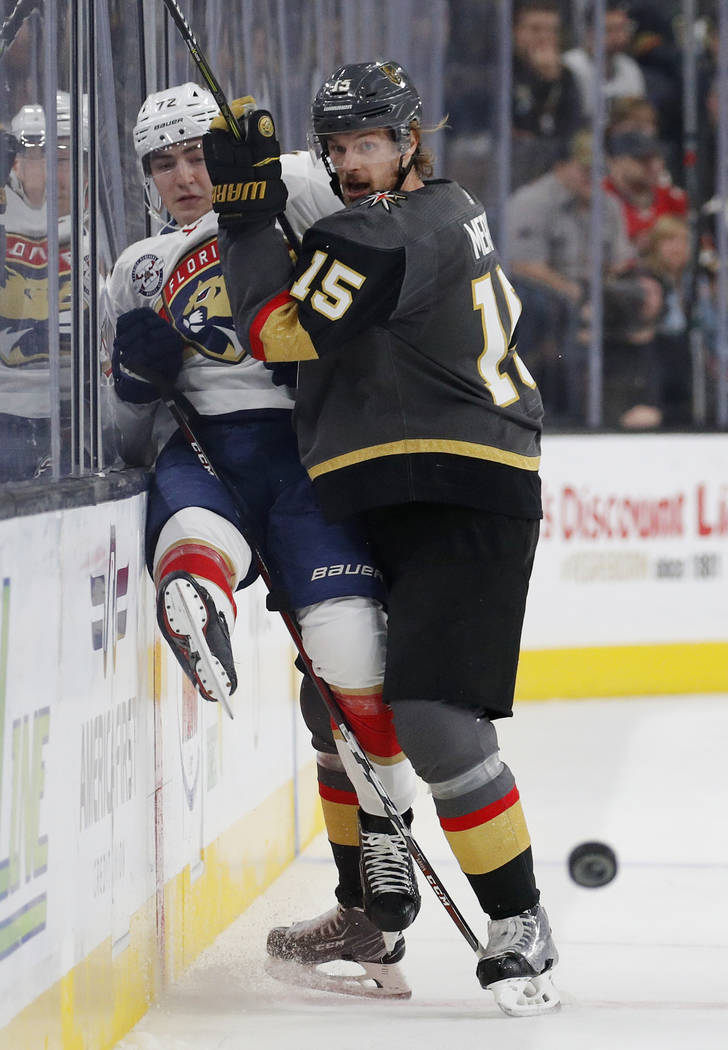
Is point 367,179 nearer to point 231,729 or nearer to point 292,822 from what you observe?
point 231,729

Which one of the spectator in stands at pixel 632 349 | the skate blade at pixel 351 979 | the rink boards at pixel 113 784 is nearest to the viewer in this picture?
the rink boards at pixel 113 784

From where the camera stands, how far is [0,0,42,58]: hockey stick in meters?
1.66

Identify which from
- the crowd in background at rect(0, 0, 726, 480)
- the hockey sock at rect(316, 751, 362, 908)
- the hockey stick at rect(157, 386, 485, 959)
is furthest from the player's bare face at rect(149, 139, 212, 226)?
the crowd in background at rect(0, 0, 726, 480)

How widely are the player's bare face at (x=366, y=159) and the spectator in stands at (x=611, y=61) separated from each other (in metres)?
3.88

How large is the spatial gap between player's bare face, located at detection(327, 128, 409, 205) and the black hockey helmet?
0.01 m

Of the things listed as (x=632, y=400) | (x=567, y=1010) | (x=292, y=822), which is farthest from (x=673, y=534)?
(x=567, y=1010)

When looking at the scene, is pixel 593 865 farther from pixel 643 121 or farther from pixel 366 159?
pixel 643 121

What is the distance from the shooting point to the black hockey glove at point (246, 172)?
1.80 metres

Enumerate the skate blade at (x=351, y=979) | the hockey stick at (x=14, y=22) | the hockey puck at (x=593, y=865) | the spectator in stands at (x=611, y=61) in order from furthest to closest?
1. the spectator in stands at (x=611, y=61)
2. the hockey puck at (x=593, y=865)
3. the skate blade at (x=351, y=979)
4. the hockey stick at (x=14, y=22)

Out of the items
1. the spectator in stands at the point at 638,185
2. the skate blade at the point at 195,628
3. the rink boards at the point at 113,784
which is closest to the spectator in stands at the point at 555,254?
the spectator in stands at the point at 638,185

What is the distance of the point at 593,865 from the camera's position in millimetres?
2668

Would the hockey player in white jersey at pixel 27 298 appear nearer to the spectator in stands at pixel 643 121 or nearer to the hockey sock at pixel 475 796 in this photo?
the hockey sock at pixel 475 796

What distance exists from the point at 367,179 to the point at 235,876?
1.18m

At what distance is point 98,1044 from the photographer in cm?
180
